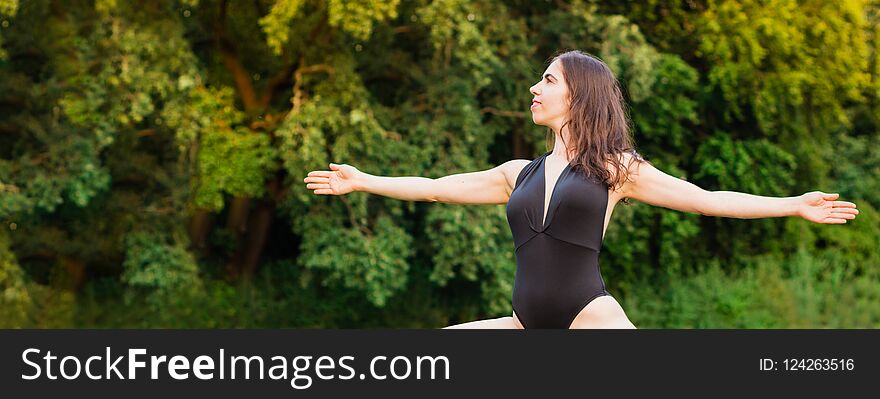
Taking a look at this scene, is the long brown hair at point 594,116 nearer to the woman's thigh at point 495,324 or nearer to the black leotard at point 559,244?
the black leotard at point 559,244

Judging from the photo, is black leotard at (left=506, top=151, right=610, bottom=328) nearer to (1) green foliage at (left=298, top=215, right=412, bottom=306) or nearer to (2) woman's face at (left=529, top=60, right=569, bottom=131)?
(2) woman's face at (left=529, top=60, right=569, bottom=131)

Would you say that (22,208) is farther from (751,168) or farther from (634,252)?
(751,168)

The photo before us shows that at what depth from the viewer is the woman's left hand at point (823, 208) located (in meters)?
3.73

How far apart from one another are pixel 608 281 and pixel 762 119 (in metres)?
3.90

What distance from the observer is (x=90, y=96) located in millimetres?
15227

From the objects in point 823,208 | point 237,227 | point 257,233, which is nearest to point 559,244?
point 823,208

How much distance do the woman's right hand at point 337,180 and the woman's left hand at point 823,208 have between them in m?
1.57

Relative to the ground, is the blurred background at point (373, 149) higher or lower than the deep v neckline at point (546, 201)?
higher

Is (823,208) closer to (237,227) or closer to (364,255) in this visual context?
(364,255)

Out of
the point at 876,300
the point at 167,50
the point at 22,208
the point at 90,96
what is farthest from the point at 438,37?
the point at 876,300

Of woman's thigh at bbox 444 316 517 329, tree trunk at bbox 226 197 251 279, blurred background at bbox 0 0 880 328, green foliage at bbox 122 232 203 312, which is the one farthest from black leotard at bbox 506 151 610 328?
tree trunk at bbox 226 197 251 279

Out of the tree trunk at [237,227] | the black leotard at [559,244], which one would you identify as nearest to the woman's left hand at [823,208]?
the black leotard at [559,244]

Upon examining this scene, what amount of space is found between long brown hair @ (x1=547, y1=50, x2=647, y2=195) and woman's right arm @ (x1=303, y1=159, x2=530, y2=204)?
0.27 meters

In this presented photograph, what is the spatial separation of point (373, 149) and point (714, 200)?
42.8 feet
